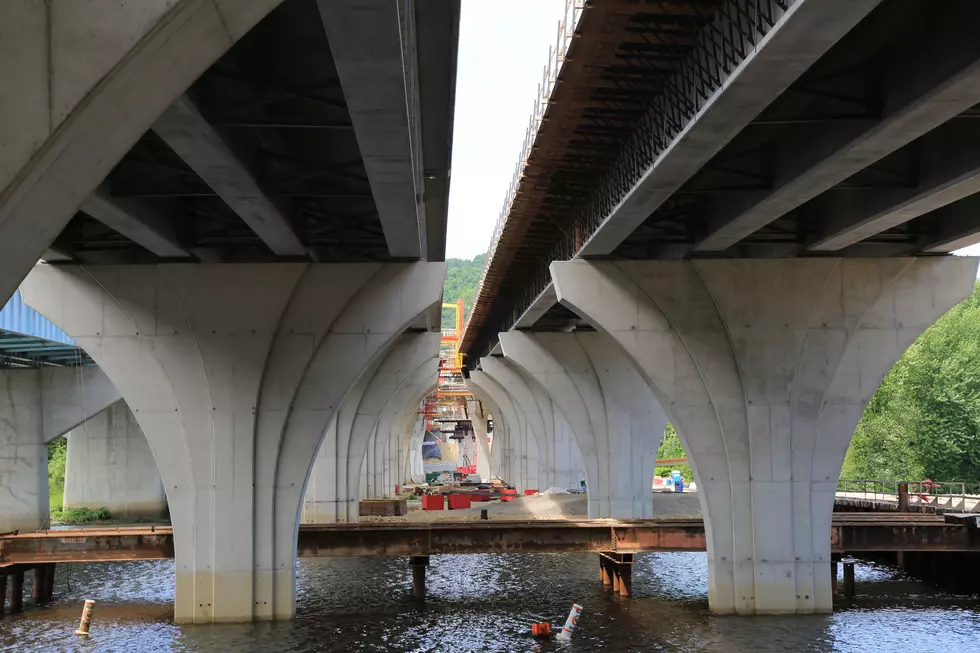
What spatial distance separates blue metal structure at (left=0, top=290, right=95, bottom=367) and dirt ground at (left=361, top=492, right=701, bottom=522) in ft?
50.2

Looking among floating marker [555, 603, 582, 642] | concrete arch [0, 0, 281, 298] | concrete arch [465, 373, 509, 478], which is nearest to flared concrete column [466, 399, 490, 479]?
concrete arch [465, 373, 509, 478]

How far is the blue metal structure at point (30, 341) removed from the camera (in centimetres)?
3303

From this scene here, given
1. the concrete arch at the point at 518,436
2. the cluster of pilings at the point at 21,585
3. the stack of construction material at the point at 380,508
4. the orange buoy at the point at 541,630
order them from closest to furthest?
the orange buoy at the point at 541,630, the cluster of pilings at the point at 21,585, the stack of construction material at the point at 380,508, the concrete arch at the point at 518,436

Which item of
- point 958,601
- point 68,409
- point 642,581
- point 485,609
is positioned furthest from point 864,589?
point 68,409

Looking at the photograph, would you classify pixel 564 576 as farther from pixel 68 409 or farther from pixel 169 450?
pixel 68 409

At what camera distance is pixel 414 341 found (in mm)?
45500

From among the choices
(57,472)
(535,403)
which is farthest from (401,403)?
(57,472)

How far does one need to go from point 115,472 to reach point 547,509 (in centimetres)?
2480

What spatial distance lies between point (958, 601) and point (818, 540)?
19.2 ft

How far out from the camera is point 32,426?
150 ft

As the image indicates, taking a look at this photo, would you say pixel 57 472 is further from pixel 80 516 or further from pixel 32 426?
pixel 32 426

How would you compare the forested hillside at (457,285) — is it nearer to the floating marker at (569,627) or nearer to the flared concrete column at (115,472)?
the flared concrete column at (115,472)

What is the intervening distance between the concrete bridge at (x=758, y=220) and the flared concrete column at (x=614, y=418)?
19.7ft

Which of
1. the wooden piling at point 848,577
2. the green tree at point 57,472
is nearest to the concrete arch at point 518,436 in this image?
the green tree at point 57,472
